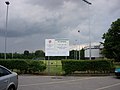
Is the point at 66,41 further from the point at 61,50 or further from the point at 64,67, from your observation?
the point at 64,67

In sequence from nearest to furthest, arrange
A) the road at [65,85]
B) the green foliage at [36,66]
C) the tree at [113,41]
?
the road at [65,85] < the green foliage at [36,66] < the tree at [113,41]

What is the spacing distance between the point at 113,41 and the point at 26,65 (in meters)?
31.0

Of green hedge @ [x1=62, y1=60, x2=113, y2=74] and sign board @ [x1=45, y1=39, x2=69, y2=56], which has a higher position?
sign board @ [x1=45, y1=39, x2=69, y2=56]

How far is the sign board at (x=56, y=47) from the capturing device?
31344mm

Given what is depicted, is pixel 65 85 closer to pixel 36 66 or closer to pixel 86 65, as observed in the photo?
pixel 86 65

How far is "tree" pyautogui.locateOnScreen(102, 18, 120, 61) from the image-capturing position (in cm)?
5662

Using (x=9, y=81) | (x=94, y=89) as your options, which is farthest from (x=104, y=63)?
(x=9, y=81)

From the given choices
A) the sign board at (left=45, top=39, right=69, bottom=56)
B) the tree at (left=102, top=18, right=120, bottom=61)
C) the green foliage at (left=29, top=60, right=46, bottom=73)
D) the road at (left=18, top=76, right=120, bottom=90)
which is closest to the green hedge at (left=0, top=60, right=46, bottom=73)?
the green foliage at (left=29, top=60, right=46, bottom=73)

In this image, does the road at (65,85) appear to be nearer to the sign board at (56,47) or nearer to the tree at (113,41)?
the sign board at (56,47)

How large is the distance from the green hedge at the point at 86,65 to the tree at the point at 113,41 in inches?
1030

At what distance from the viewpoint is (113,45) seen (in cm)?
5719

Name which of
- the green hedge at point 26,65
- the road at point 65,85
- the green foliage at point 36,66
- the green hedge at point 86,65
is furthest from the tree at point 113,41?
the road at point 65,85

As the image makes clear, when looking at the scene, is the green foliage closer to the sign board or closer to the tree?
the sign board

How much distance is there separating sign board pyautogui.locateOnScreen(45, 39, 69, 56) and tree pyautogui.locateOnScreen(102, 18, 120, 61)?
2627 cm
